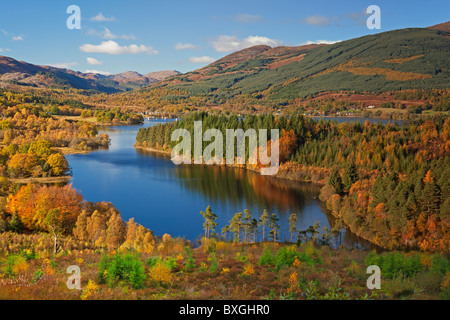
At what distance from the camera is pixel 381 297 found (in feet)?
30.1

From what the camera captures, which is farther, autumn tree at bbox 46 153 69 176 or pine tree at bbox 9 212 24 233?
autumn tree at bbox 46 153 69 176

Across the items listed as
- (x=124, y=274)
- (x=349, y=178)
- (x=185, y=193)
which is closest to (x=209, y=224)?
(x=185, y=193)

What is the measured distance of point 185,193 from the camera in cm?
4969

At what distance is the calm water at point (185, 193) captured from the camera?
38062 mm

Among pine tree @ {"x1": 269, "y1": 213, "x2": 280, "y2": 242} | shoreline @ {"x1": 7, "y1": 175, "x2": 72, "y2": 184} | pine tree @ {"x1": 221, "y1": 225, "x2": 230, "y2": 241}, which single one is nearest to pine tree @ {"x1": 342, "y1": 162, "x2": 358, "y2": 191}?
pine tree @ {"x1": 269, "y1": 213, "x2": 280, "y2": 242}

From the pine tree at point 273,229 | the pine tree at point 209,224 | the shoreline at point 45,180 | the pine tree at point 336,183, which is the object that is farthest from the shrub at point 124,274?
the shoreline at point 45,180

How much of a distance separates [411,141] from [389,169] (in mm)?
12507

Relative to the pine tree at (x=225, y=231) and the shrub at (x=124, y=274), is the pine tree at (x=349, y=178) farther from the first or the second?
the shrub at (x=124, y=274)

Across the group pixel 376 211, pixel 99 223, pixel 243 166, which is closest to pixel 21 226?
pixel 99 223

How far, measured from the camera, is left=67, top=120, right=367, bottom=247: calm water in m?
38.1

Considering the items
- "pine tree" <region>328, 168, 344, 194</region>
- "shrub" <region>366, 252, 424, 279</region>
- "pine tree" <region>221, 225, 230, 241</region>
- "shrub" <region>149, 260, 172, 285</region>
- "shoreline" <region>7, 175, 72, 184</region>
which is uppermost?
"shrub" <region>149, 260, 172, 285</region>

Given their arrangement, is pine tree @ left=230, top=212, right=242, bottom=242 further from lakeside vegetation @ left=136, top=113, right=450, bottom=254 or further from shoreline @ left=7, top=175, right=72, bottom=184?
shoreline @ left=7, top=175, right=72, bottom=184

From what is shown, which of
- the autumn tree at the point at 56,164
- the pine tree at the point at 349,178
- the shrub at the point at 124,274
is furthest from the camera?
the autumn tree at the point at 56,164
